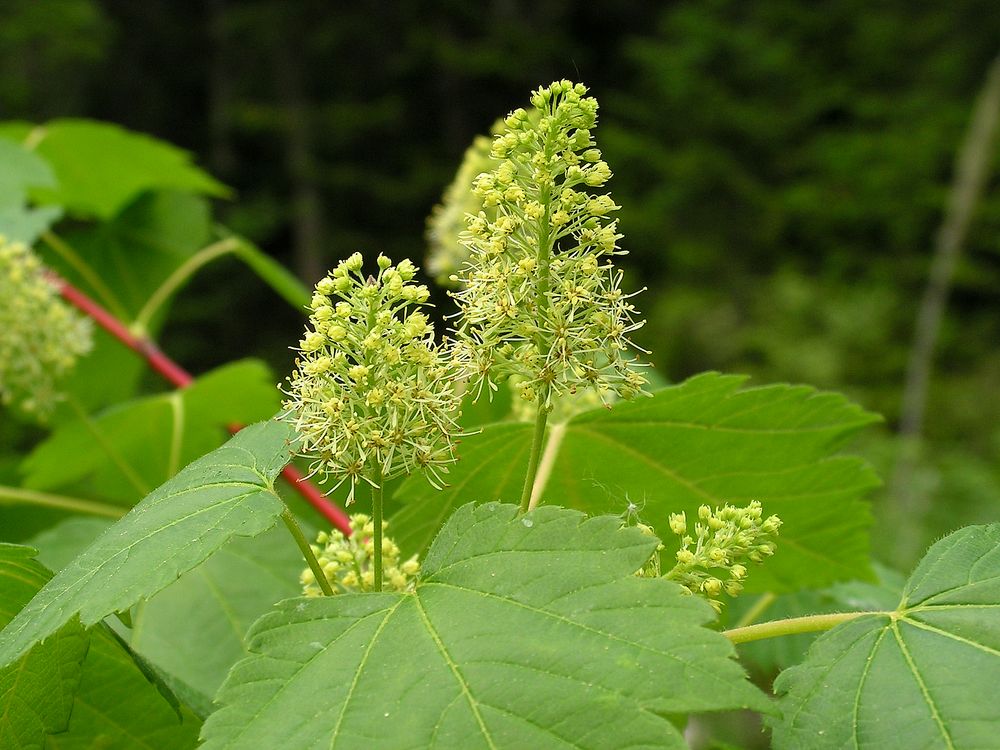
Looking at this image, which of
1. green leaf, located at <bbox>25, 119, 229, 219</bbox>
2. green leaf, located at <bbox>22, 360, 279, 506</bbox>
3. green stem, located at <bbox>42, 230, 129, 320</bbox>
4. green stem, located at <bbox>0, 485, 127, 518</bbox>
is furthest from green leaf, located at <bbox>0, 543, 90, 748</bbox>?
green leaf, located at <bbox>25, 119, 229, 219</bbox>

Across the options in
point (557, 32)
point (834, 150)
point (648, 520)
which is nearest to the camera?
point (648, 520)

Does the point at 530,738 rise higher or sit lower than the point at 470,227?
lower

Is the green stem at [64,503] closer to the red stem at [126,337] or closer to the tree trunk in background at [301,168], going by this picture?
the red stem at [126,337]

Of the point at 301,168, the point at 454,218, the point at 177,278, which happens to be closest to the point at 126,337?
the point at 177,278

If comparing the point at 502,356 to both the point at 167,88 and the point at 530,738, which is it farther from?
the point at 167,88

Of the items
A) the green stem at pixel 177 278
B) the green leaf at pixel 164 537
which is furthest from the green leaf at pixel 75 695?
the green stem at pixel 177 278

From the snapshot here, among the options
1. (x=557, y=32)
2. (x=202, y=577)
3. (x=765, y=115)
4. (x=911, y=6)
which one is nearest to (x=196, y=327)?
(x=557, y=32)
